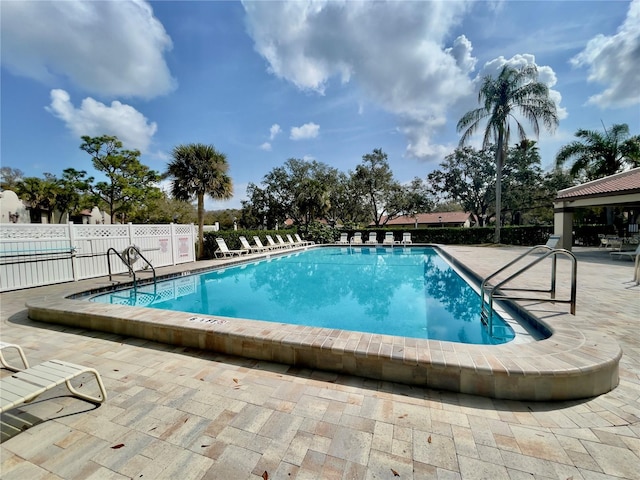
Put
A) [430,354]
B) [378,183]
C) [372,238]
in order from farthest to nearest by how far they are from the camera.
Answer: [378,183] < [372,238] < [430,354]

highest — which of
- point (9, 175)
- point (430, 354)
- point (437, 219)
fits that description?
point (9, 175)

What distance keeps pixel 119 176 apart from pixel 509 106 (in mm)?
29445

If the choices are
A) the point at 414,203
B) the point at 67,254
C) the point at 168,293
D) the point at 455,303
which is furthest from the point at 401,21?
the point at 414,203

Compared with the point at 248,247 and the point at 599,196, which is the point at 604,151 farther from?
the point at 248,247

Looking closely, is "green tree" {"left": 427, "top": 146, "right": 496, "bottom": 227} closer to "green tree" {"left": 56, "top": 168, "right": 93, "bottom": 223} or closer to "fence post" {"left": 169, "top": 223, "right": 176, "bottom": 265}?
"fence post" {"left": 169, "top": 223, "right": 176, "bottom": 265}

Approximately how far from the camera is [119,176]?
2341cm

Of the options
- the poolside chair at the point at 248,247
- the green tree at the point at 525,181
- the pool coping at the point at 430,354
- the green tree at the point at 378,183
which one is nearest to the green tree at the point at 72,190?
the poolside chair at the point at 248,247

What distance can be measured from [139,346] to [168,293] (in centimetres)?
434

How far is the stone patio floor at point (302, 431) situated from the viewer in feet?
5.60

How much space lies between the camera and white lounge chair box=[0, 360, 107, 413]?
6.20ft

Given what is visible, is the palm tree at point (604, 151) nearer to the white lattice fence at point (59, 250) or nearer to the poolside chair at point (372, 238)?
the poolside chair at point (372, 238)

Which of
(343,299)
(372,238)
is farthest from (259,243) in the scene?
(372,238)

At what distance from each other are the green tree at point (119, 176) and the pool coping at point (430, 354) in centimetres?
2477

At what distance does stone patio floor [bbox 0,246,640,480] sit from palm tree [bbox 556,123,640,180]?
69.3 feet
